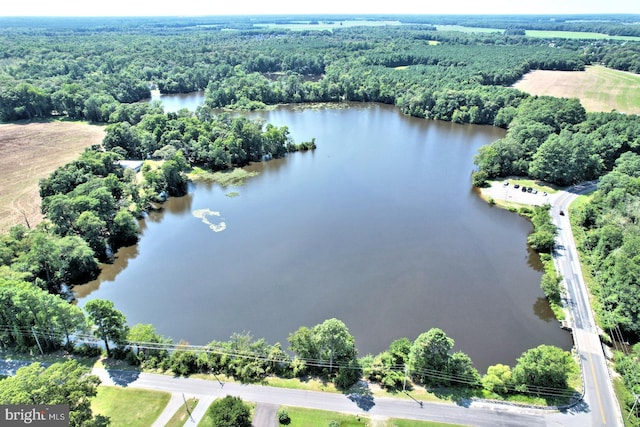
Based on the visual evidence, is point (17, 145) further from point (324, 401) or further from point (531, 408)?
point (531, 408)

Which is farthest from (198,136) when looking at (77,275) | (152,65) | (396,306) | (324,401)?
(152,65)

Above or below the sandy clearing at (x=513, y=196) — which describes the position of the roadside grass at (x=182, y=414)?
below

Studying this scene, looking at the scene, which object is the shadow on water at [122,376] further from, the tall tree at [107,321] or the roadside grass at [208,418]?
the roadside grass at [208,418]

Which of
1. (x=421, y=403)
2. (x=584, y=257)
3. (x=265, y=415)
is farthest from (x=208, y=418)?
(x=584, y=257)

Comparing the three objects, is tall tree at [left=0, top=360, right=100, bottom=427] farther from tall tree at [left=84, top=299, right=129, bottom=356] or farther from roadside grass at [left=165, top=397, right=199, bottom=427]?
tall tree at [left=84, top=299, right=129, bottom=356]

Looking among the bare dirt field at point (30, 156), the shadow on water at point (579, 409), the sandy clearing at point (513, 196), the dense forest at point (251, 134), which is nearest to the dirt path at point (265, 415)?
the dense forest at point (251, 134)

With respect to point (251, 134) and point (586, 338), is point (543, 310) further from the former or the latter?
point (251, 134)
